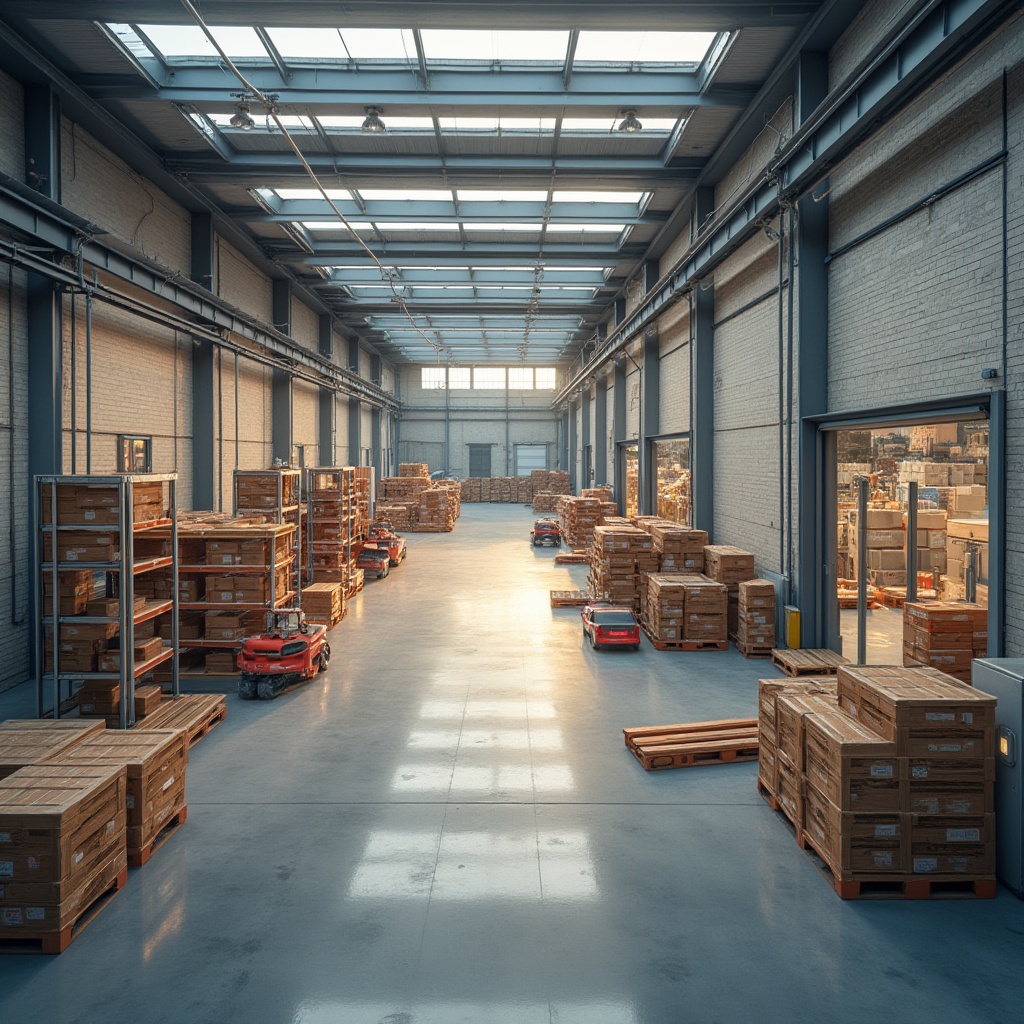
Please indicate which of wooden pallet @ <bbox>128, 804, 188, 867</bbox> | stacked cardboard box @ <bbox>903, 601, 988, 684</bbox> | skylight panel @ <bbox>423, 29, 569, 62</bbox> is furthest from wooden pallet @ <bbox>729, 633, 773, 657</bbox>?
skylight panel @ <bbox>423, 29, 569, 62</bbox>

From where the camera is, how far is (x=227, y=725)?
8.43 metres

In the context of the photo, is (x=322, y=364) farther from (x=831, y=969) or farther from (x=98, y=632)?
(x=831, y=969)

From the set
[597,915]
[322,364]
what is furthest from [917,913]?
[322,364]

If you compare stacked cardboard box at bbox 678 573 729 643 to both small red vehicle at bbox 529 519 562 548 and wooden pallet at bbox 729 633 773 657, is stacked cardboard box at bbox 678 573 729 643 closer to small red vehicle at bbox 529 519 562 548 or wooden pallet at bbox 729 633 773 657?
wooden pallet at bbox 729 633 773 657

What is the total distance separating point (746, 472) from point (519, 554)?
1069 centimetres

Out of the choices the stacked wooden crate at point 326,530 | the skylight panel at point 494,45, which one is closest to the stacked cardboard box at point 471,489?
the stacked wooden crate at point 326,530

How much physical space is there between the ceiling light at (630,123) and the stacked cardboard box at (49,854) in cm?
1083

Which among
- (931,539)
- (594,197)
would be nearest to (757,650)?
(931,539)

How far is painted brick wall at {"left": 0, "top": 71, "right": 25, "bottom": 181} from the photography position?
9602mm

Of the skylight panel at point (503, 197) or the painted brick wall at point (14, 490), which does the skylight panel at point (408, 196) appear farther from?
the painted brick wall at point (14, 490)

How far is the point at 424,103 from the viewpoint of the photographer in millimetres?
10992

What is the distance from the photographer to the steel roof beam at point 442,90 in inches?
424

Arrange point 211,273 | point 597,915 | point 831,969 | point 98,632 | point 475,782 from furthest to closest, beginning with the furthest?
1. point 211,273
2. point 98,632
3. point 475,782
4. point 597,915
5. point 831,969

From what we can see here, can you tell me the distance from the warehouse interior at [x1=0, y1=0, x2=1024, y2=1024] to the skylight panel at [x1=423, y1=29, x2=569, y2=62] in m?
0.07
